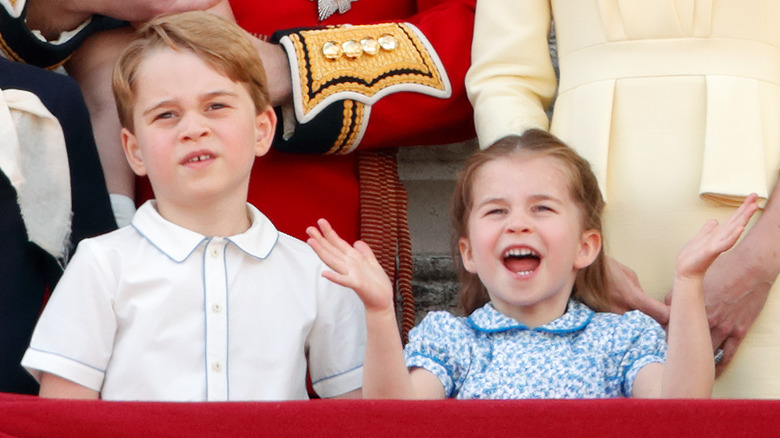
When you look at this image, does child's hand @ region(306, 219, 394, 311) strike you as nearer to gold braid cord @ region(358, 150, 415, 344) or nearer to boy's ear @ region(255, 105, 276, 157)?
boy's ear @ region(255, 105, 276, 157)

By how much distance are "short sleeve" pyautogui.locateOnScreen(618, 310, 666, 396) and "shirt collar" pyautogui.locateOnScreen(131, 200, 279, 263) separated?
60 centimetres

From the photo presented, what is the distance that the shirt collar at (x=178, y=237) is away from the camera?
2086mm

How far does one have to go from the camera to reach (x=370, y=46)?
2455mm

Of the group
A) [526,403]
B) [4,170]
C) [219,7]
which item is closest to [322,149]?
[219,7]

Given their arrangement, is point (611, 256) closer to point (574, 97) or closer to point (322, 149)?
point (574, 97)

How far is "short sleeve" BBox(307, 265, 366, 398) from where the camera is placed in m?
2.17

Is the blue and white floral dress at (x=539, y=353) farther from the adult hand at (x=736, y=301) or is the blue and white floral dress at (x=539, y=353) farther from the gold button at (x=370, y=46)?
the gold button at (x=370, y=46)

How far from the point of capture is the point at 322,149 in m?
2.46

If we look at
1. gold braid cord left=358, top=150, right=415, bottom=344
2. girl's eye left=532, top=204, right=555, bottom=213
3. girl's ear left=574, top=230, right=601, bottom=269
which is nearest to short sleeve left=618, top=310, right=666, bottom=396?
girl's ear left=574, top=230, right=601, bottom=269

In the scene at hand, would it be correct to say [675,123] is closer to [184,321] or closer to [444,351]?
[444,351]

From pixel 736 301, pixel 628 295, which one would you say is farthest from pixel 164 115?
pixel 736 301

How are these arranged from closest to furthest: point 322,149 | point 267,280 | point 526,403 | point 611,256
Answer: point 526,403, point 267,280, point 611,256, point 322,149

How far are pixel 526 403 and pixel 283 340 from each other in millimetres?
656

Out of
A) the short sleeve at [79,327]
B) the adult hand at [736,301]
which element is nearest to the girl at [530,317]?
the adult hand at [736,301]
